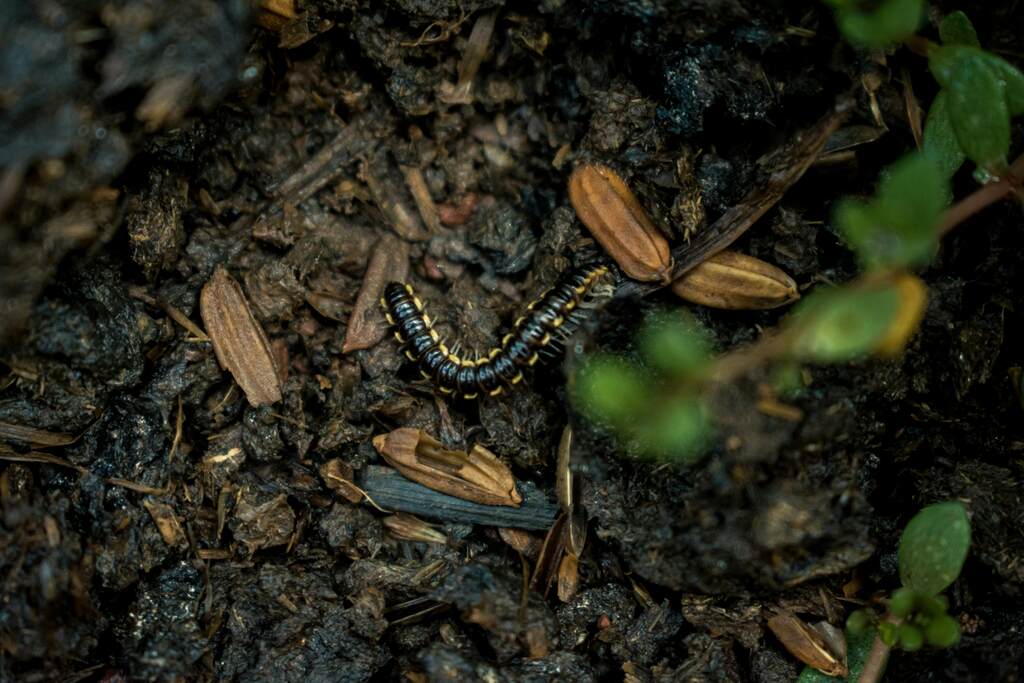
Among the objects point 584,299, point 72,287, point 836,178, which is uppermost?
point 72,287

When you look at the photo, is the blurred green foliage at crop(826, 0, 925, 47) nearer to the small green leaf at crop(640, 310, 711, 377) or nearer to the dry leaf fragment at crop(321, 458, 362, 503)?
the small green leaf at crop(640, 310, 711, 377)

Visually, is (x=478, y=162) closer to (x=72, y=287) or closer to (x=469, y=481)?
(x=469, y=481)

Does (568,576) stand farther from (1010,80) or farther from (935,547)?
(1010,80)

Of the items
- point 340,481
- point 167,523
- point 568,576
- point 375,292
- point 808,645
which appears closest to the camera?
point 808,645

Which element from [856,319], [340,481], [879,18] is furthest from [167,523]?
[879,18]

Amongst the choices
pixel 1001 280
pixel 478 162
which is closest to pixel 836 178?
pixel 1001 280

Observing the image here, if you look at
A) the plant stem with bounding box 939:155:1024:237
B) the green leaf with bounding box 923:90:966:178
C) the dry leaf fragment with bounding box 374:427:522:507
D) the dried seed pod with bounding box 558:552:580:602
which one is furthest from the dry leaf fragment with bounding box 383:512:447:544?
the green leaf with bounding box 923:90:966:178

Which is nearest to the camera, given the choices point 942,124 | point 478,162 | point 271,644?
point 942,124
